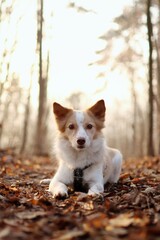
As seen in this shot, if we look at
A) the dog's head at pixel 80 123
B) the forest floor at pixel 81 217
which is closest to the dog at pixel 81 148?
the dog's head at pixel 80 123

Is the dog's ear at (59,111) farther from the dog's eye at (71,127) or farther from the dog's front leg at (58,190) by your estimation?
the dog's front leg at (58,190)

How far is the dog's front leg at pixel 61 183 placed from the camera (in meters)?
4.93

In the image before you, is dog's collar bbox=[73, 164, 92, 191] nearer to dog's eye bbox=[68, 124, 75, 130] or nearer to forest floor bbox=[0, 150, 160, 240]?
forest floor bbox=[0, 150, 160, 240]

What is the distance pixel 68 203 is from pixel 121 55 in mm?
22279

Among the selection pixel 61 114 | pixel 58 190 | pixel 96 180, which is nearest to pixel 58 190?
pixel 58 190

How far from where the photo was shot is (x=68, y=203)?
4543 millimetres

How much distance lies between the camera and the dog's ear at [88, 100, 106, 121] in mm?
6020

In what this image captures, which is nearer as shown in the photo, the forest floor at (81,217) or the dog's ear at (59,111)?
the forest floor at (81,217)

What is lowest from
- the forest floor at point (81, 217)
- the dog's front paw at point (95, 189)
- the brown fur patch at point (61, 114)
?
the dog's front paw at point (95, 189)

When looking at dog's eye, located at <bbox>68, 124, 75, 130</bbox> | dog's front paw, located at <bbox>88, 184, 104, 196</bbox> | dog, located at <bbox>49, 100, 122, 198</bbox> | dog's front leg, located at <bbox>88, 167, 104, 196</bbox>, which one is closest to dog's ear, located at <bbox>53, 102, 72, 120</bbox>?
dog, located at <bbox>49, 100, 122, 198</bbox>

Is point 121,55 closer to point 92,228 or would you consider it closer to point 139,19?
point 139,19

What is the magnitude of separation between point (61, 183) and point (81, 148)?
67 cm

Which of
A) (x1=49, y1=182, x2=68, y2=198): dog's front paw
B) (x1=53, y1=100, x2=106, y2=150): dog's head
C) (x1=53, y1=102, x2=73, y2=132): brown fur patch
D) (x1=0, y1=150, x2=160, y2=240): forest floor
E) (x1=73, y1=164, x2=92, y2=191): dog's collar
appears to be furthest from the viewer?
(x1=53, y1=102, x2=73, y2=132): brown fur patch

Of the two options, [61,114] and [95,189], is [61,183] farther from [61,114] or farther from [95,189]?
[61,114]
